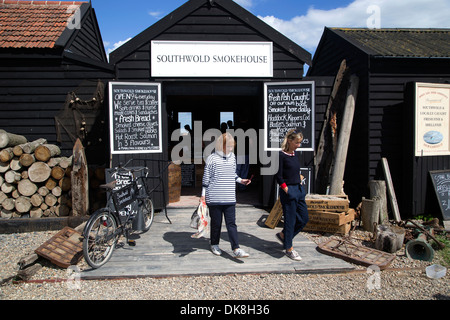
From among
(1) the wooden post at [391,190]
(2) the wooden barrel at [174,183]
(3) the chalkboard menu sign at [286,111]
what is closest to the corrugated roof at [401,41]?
(3) the chalkboard menu sign at [286,111]

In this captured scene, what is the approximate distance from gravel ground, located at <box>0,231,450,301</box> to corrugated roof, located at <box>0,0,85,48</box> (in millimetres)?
5451

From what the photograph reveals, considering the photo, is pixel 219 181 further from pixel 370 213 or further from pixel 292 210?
pixel 370 213

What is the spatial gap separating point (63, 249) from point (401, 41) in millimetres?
8790

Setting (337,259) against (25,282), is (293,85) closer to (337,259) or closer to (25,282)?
(337,259)

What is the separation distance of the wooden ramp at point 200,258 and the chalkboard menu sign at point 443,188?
332 cm

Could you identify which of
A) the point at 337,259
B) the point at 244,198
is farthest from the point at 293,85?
the point at 337,259

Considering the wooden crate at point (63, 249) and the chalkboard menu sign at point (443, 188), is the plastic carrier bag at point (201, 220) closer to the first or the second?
the wooden crate at point (63, 249)

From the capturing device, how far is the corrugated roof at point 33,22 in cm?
719

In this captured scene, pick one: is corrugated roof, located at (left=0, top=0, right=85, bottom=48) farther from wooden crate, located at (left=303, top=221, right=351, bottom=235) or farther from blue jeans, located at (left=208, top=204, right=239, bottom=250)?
wooden crate, located at (left=303, top=221, right=351, bottom=235)

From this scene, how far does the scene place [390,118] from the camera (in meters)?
6.91

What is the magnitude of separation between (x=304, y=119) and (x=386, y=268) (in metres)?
3.42

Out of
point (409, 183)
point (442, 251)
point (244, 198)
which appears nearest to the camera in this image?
point (442, 251)

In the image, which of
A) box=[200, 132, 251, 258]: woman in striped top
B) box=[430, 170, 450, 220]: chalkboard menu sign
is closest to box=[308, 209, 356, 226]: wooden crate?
box=[200, 132, 251, 258]: woman in striped top

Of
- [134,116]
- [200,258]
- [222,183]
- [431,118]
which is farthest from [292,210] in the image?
[431,118]
